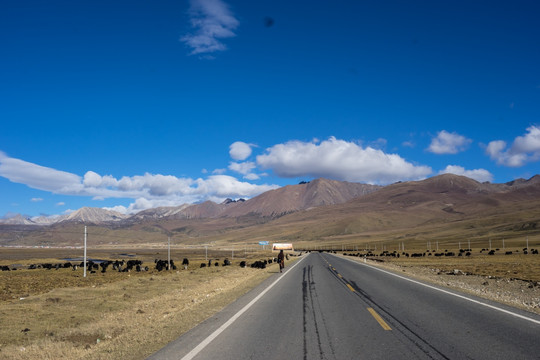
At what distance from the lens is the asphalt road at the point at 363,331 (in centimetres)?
761

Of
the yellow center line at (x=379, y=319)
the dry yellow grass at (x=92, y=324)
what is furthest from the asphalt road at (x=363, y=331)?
the dry yellow grass at (x=92, y=324)

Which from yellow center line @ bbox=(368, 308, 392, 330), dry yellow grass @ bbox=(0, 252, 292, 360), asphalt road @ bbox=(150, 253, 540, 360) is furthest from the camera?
yellow center line @ bbox=(368, 308, 392, 330)

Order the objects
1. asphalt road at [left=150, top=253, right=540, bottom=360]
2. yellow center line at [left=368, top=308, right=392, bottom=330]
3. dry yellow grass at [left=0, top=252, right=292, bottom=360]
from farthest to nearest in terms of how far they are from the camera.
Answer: yellow center line at [left=368, top=308, right=392, bottom=330] < dry yellow grass at [left=0, top=252, right=292, bottom=360] < asphalt road at [left=150, top=253, right=540, bottom=360]

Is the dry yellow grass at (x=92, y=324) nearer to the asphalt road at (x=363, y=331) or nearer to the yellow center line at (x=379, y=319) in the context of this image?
the asphalt road at (x=363, y=331)

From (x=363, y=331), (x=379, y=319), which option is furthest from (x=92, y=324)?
(x=379, y=319)

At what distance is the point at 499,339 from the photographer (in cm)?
859

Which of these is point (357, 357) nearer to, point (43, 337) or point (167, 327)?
point (167, 327)

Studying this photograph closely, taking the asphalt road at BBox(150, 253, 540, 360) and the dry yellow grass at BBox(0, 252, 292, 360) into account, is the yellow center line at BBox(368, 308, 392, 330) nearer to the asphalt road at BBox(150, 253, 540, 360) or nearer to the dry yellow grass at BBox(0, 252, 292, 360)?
the asphalt road at BBox(150, 253, 540, 360)

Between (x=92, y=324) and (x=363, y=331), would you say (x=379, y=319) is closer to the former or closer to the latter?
(x=363, y=331)

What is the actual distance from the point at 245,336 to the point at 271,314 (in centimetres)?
310

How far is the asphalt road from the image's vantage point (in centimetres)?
761

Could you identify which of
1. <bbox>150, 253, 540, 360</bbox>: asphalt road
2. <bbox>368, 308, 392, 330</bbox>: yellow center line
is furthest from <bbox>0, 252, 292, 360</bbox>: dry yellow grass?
<bbox>368, 308, 392, 330</bbox>: yellow center line

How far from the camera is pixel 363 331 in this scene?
9.48 m

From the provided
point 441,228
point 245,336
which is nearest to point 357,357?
point 245,336
